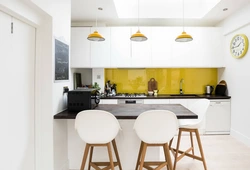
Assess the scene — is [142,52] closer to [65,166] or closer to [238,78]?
[238,78]

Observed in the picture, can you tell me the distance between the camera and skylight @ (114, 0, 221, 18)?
4.25 meters

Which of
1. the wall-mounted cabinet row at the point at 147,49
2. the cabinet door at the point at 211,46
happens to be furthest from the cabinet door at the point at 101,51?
the cabinet door at the point at 211,46

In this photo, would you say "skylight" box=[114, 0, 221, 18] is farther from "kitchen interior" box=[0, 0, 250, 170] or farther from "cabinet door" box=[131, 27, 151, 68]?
"cabinet door" box=[131, 27, 151, 68]

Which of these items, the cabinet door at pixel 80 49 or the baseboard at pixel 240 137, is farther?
the cabinet door at pixel 80 49

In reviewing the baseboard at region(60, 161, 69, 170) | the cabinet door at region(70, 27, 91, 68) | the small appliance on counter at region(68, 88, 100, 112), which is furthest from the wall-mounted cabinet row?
the baseboard at region(60, 161, 69, 170)

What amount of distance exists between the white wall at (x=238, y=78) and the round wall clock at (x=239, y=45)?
79 millimetres

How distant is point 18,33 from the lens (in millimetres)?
1814

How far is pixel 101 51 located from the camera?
14.4 ft

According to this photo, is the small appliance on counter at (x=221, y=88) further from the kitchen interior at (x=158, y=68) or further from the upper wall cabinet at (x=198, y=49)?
the upper wall cabinet at (x=198, y=49)

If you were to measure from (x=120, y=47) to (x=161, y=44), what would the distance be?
1.00 m

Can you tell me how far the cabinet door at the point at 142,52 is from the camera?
4.40 metres

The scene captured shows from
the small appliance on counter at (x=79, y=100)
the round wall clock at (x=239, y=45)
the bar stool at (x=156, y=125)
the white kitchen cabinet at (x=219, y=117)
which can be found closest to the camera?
the bar stool at (x=156, y=125)

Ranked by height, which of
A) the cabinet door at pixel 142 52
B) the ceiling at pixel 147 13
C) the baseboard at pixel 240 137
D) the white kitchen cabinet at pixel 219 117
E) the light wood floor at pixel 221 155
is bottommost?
the light wood floor at pixel 221 155

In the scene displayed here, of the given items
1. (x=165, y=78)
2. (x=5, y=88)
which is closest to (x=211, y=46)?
(x=165, y=78)
